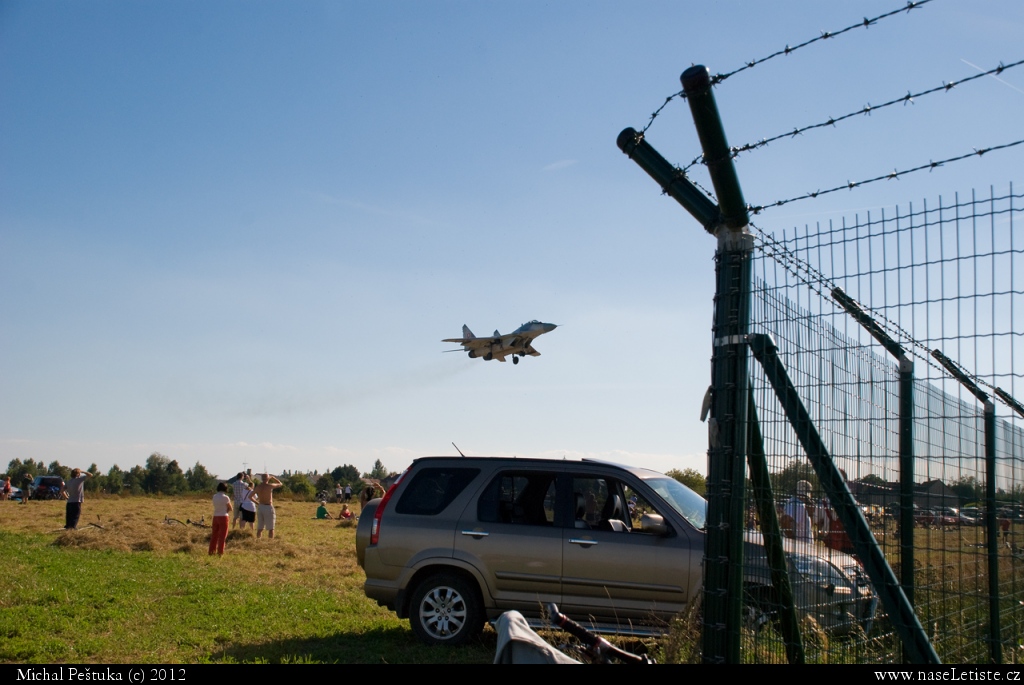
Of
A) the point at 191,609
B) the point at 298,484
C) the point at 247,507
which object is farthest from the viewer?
the point at 298,484

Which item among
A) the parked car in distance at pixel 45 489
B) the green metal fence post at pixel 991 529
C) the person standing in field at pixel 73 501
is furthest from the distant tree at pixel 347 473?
the green metal fence post at pixel 991 529

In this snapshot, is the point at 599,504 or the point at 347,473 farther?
the point at 347,473

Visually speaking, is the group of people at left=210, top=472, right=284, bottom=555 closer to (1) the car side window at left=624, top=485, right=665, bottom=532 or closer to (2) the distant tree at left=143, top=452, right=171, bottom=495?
(1) the car side window at left=624, top=485, right=665, bottom=532

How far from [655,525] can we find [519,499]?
1.47 meters

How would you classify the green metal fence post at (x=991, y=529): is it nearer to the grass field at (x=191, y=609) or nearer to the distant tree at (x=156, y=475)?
the grass field at (x=191, y=609)

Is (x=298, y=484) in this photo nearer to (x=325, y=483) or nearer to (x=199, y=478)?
(x=325, y=483)

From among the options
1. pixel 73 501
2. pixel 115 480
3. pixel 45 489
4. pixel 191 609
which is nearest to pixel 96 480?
Answer: pixel 115 480

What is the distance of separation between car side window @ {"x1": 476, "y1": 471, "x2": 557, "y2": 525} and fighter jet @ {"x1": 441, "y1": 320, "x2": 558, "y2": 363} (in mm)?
29712

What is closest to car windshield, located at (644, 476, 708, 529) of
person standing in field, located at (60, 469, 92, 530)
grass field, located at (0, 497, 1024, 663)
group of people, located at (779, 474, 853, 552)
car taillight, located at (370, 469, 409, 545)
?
grass field, located at (0, 497, 1024, 663)

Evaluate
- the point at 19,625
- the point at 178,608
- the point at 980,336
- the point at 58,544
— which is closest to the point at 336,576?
the point at 178,608

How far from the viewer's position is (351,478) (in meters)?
99.3

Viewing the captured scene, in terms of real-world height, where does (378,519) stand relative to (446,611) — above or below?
above

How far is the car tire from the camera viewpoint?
25.2 feet

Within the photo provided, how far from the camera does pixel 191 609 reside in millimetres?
9109
